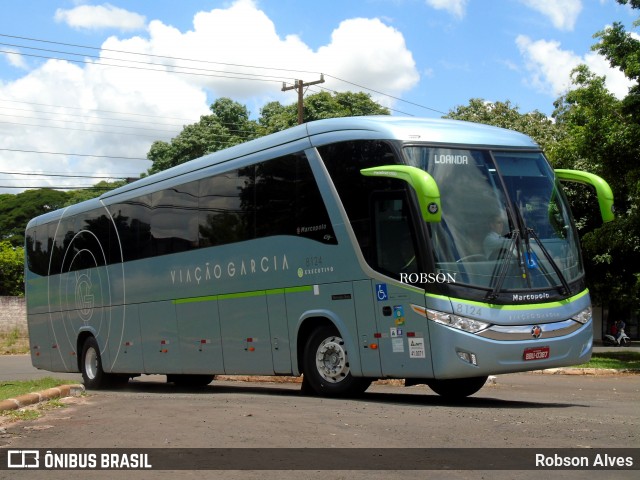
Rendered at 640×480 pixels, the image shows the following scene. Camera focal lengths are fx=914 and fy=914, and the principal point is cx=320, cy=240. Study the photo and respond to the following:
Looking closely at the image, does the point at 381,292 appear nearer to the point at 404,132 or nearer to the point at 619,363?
the point at 404,132

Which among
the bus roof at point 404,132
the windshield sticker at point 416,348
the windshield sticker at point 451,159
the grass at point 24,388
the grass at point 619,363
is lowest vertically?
the grass at point 619,363

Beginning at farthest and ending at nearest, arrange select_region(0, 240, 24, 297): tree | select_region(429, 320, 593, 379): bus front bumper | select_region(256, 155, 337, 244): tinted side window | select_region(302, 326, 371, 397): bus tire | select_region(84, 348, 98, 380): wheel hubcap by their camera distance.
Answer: select_region(0, 240, 24, 297): tree → select_region(84, 348, 98, 380): wheel hubcap → select_region(256, 155, 337, 244): tinted side window → select_region(302, 326, 371, 397): bus tire → select_region(429, 320, 593, 379): bus front bumper

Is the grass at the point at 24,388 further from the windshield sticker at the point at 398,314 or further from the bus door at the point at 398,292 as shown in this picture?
the windshield sticker at the point at 398,314

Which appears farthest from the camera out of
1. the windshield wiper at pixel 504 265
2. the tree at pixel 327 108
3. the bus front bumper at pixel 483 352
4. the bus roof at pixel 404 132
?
the tree at pixel 327 108

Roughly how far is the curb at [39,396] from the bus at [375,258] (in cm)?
255

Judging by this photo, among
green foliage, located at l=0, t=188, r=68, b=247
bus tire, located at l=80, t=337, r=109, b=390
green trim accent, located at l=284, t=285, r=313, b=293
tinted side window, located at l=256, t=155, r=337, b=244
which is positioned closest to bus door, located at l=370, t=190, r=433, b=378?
tinted side window, located at l=256, t=155, r=337, b=244

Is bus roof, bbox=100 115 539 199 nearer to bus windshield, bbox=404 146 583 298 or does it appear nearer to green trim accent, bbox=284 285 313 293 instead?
bus windshield, bbox=404 146 583 298

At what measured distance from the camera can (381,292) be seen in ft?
38.7

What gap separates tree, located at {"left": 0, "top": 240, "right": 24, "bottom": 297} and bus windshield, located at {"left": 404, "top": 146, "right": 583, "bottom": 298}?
52808 mm

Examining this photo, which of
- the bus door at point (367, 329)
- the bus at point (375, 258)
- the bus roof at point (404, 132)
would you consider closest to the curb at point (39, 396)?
the bus at point (375, 258)

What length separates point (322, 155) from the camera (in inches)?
502

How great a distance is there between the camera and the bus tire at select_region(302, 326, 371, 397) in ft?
41.0

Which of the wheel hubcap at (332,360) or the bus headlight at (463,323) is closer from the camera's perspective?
the bus headlight at (463,323)

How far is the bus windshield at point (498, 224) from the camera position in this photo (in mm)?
11195
